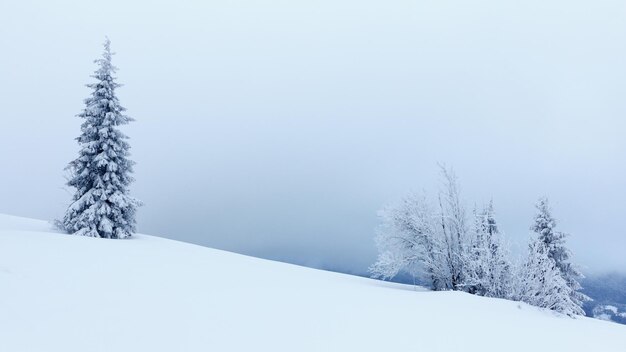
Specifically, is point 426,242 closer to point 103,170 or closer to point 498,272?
point 498,272

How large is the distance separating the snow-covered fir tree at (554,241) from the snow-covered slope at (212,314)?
1917 centimetres

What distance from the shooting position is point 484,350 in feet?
17.6

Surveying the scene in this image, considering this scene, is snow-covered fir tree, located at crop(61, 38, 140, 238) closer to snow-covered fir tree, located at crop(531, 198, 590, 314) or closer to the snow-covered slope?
the snow-covered slope

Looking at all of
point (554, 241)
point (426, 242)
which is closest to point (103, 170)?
point (426, 242)

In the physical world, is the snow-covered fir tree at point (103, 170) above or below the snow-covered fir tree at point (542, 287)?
above

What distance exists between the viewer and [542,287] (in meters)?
11.6

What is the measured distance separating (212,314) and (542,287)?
10876 mm

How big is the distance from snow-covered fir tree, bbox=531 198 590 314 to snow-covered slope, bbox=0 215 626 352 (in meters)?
19.2

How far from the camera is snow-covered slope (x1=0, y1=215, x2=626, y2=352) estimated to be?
13.1ft

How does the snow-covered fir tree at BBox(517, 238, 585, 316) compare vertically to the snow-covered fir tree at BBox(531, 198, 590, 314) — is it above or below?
below

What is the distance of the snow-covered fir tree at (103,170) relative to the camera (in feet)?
54.3

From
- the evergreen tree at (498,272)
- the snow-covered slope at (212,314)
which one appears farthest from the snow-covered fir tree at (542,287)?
the snow-covered slope at (212,314)

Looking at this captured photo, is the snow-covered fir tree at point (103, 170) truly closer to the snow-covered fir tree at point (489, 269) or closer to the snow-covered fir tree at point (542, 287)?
the snow-covered fir tree at point (489, 269)

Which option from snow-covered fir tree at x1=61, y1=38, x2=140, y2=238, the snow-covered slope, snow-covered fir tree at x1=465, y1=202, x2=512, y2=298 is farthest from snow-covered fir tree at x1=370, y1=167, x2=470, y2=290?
snow-covered fir tree at x1=61, y1=38, x2=140, y2=238
